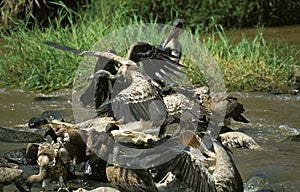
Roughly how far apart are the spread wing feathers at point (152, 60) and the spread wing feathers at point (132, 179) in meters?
2.15

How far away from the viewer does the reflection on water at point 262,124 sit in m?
6.39

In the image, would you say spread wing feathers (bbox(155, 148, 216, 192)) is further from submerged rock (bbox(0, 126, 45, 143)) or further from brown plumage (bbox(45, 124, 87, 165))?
submerged rock (bbox(0, 126, 45, 143))

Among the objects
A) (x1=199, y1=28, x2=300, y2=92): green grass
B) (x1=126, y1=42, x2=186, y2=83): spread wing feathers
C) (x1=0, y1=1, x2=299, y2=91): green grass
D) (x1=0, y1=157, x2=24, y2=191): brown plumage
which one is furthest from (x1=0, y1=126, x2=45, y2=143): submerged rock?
(x1=199, y1=28, x2=300, y2=92): green grass

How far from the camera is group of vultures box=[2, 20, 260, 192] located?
579cm

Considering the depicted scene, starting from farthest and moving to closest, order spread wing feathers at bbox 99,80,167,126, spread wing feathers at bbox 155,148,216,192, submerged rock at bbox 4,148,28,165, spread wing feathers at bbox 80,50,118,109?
spread wing feathers at bbox 80,50,118,109 → spread wing feathers at bbox 99,80,167,126 → submerged rock at bbox 4,148,28,165 → spread wing feathers at bbox 155,148,216,192

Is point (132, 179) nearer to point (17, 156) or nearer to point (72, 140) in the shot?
point (72, 140)

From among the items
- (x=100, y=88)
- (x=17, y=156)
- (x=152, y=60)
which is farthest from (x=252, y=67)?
(x=17, y=156)

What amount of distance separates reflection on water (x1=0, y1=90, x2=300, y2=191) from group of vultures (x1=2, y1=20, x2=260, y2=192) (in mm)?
278

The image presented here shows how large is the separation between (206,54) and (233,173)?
5.28m

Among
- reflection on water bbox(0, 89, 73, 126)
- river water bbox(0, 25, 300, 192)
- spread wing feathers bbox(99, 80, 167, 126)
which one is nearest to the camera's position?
river water bbox(0, 25, 300, 192)

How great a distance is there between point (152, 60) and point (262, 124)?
1590 mm

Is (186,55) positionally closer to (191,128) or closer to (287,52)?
(287,52)

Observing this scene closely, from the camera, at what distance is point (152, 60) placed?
812cm

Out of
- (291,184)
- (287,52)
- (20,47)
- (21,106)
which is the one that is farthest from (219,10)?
(291,184)
